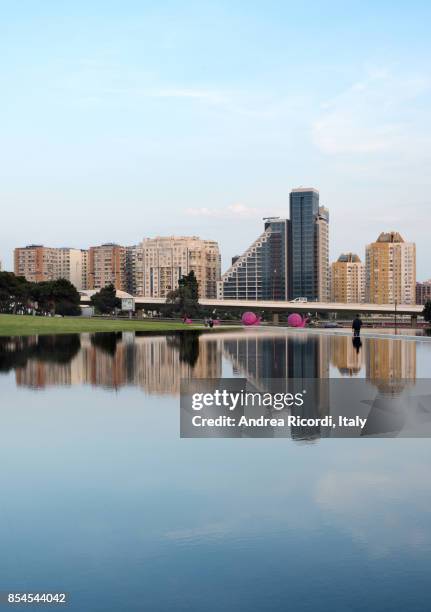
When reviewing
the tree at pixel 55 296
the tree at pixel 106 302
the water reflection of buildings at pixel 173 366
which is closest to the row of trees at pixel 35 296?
the tree at pixel 55 296

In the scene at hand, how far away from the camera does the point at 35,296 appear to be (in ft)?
415

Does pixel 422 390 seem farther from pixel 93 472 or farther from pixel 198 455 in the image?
pixel 93 472

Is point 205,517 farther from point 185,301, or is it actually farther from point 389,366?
point 185,301

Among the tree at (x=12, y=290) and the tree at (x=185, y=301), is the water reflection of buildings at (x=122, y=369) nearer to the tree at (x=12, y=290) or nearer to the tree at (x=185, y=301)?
the tree at (x=12, y=290)

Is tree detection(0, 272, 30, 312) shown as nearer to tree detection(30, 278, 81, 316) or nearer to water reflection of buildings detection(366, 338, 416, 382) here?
tree detection(30, 278, 81, 316)

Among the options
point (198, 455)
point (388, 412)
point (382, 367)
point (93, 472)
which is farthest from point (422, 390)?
point (93, 472)

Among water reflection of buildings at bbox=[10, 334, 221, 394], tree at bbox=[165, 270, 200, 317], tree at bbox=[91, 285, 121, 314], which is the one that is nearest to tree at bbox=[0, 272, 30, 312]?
tree at bbox=[91, 285, 121, 314]

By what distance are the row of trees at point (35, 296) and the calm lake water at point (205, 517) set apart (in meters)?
106

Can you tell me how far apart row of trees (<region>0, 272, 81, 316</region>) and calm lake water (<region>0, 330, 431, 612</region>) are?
106 m

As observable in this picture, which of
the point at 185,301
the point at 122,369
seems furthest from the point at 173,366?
the point at 185,301

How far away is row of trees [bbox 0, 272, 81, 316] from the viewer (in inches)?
4584

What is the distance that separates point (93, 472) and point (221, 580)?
14.2ft

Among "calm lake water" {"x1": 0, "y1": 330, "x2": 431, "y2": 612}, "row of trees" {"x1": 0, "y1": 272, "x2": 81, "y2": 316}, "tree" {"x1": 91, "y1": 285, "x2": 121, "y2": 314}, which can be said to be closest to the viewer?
"calm lake water" {"x1": 0, "y1": 330, "x2": 431, "y2": 612}

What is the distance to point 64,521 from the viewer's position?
8.03 metres
